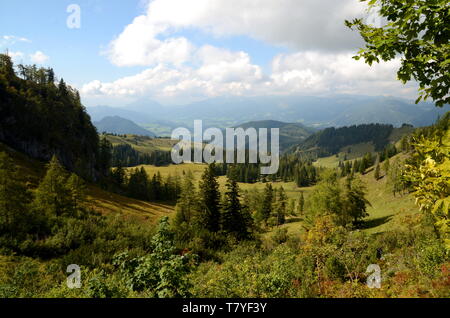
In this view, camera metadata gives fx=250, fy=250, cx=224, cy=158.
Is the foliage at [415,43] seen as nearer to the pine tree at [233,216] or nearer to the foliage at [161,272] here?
the foliage at [161,272]

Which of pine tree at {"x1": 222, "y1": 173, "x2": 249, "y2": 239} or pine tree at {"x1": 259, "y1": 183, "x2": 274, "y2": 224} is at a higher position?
pine tree at {"x1": 222, "y1": 173, "x2": 249, "y2": 239}

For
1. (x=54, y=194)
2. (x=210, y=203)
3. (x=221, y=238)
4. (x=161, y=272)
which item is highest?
(x=161, y=272)

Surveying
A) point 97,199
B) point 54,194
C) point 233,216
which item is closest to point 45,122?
point 97,199

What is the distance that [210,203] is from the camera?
4072 cm

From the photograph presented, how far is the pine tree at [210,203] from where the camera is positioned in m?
40.0

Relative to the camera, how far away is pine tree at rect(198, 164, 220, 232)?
131ft

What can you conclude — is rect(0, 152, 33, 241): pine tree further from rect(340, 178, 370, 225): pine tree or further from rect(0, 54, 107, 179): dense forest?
rect(0, 54, 107, 179): dense forest

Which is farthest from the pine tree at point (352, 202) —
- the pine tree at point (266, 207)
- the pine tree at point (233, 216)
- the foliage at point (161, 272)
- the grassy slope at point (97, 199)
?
the foliage at point (161, 272)

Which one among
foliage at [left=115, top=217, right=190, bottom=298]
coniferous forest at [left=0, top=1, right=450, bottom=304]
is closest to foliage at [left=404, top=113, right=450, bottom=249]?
coniferous forest at [left=0, top=1, right=450, bottom=304]

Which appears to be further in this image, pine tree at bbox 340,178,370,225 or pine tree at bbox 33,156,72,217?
pine tree at bbox 340,178,370,225

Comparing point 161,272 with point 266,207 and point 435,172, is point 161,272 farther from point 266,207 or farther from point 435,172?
point 266,207

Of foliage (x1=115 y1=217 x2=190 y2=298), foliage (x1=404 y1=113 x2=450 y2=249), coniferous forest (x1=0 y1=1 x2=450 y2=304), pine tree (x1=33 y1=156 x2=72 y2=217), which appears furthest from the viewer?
pine tree (x1=33 y1=156 x2=72 y2=217)

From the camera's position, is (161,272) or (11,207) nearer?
(161,272)

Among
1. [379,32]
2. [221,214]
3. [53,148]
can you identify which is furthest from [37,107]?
[379,32]
